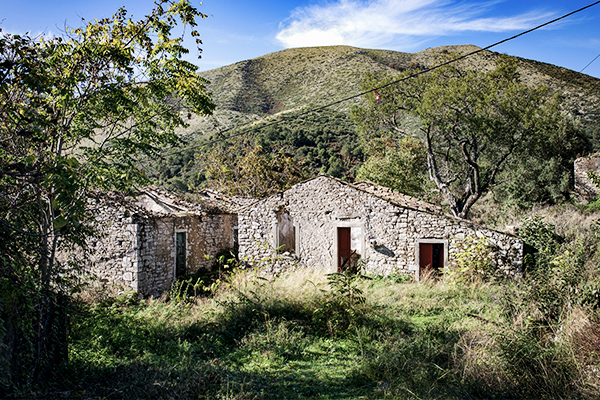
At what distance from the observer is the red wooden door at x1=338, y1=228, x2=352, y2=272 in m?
12.2

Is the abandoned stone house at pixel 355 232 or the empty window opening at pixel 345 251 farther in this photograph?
the empty window opening at pixel 345 251

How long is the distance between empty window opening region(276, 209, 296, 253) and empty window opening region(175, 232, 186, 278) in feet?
11.1

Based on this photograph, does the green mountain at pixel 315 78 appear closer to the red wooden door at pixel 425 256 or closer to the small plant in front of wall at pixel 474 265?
the small plant in front of wall at pixel 474 265

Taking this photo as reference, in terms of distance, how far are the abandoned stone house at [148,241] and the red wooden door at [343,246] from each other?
5174 mm

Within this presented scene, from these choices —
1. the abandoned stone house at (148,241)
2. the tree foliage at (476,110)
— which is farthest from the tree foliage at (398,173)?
the abandoned stone house at (148,241)

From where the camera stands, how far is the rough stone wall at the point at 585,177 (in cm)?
1847

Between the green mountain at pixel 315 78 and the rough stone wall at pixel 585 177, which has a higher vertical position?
the green mountain at pixel 315 78

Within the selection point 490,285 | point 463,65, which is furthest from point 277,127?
point 490,285

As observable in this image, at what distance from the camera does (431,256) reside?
11133 mm

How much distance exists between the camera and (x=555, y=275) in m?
6.26

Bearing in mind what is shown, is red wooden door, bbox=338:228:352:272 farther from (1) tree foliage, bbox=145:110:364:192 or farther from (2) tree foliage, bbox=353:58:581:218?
(1) tree foliage, bbox=145:110:364:192

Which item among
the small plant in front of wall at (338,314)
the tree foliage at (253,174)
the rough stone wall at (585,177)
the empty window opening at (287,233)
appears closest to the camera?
the small plant in front of wall at (338,314)

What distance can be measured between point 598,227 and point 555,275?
2.65 m

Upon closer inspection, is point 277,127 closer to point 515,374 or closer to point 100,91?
point 100,91
